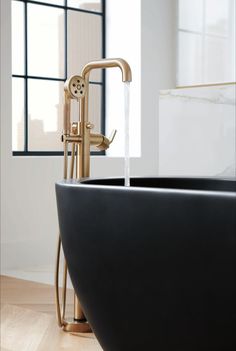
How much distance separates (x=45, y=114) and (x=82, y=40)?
1.80ft

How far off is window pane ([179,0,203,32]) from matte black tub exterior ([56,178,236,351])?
282cm

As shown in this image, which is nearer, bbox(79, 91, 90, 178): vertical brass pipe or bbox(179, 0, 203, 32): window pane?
bbox(79, 91, 90, 178): vertical brass pipe

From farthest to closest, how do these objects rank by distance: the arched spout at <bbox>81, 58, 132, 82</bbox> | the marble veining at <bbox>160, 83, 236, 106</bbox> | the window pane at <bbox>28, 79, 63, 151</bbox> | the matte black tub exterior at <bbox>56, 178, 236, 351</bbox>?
1. the window pane at <bbox>28, 79, 63, 151</bbox>
2. the marble veining at <bbox>160, 83, 236, 106</bbox>
3. the arched spout at <bbox>81, 58, 132, 82</bbox>
4. the matte black tub exterior at <bbox>56, 178, 236, 351</bbox>

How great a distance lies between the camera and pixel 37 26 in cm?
400

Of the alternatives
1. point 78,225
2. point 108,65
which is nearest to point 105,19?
point 108,65

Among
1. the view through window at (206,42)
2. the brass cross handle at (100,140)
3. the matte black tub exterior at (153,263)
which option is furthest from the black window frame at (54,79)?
the matte black tub exterior at (153,263)

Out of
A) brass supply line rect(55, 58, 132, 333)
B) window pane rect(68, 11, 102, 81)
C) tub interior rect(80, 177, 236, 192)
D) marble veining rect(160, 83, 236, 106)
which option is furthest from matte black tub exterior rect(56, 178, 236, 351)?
window pane rect(68, 11, 102, 81)

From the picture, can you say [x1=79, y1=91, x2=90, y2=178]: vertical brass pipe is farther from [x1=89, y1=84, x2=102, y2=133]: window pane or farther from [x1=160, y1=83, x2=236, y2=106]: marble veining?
[x1=89, y1=84, x2=102, y2=133]: window pane

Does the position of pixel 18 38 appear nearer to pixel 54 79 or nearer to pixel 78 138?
pixel 54 79

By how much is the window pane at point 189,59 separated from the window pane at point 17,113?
1.11m

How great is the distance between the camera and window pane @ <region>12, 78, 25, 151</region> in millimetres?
3852

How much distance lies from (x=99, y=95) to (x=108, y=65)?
216 centimetres

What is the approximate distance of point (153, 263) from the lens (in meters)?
1.46

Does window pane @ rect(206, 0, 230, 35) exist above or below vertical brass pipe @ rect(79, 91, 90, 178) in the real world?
above
